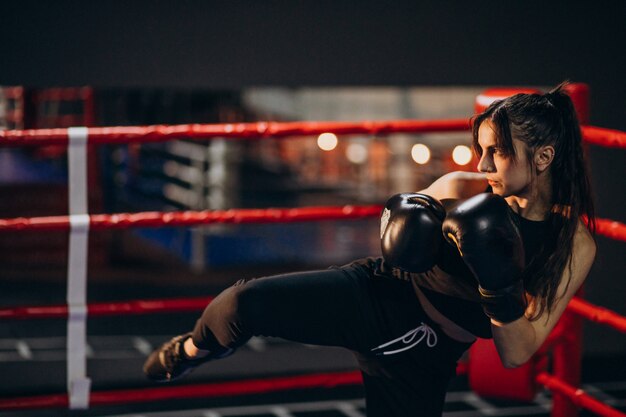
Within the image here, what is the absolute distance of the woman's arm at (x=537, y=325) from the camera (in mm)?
1639

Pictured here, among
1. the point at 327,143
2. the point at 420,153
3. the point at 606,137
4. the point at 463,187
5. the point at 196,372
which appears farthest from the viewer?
the point at 327,143

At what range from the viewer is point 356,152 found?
10.4m

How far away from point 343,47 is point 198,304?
161 cm

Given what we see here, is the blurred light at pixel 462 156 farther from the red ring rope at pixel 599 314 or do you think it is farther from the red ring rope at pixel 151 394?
the red ring rope at pixel 151 394

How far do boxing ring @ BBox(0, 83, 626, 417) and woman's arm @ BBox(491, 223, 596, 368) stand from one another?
341mm

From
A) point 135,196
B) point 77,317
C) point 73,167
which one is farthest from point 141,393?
point 135,196

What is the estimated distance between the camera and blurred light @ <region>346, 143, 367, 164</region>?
10159mm

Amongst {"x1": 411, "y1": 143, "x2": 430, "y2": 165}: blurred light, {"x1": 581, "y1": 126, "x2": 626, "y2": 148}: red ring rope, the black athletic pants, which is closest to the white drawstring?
the black athletic pants

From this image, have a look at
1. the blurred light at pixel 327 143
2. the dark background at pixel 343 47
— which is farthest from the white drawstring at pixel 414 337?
the blurred light at pixel 327 143

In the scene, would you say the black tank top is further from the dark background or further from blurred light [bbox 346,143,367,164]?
blurred light [bbox 346,143,367,164]

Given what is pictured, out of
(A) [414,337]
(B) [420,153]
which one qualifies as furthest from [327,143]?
(A) [414,337]

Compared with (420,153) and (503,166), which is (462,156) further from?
(503,166)

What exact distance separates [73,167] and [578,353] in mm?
1453

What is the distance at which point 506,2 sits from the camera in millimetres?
3648
